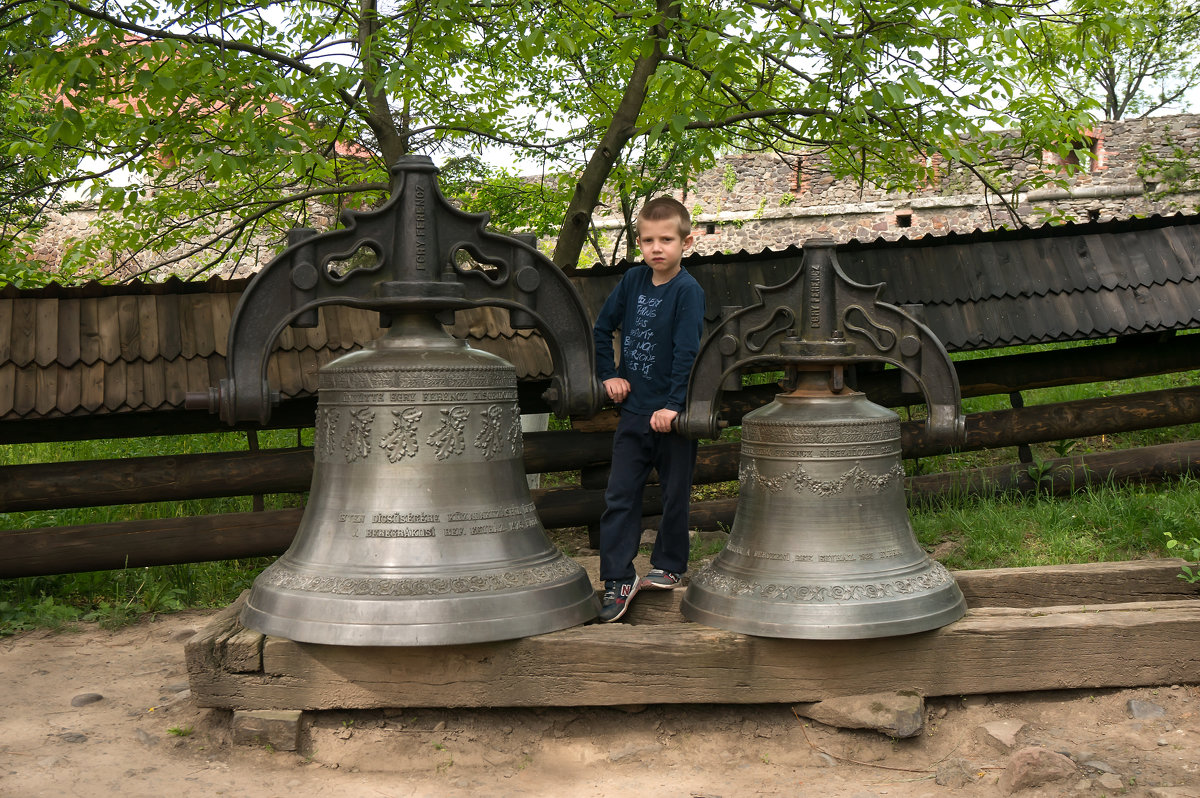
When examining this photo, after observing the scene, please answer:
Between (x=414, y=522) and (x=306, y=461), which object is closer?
(x=414, y=522)

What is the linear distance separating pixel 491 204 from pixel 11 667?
20.2 ft

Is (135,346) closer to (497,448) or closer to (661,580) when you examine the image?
(497,448)

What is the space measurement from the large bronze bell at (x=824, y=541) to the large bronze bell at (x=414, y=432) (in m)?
0.57

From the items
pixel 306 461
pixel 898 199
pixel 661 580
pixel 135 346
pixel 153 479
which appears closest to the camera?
Answer: pixel 661 580

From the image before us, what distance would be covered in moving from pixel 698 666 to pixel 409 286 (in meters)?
1.52

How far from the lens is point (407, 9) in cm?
634

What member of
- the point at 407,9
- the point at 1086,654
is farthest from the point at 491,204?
the point at 1086,654

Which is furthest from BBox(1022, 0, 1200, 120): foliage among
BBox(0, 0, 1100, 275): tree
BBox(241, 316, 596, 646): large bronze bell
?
BBox(241, 316, 596, 646): large bronze bell

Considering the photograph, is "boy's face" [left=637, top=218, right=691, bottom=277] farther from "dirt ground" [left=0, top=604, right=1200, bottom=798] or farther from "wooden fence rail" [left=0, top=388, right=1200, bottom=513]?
"wooden fence rail" [left=0, top=388, right=1200, bottom=513]

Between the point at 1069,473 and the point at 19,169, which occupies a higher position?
the point at 19,169

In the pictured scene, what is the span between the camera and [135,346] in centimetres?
497

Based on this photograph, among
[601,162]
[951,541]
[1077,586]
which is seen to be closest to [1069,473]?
[951,541]

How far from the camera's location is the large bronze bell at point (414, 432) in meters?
2.99

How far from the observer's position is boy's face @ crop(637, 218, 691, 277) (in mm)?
3441
